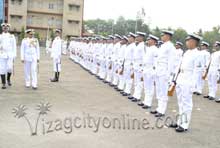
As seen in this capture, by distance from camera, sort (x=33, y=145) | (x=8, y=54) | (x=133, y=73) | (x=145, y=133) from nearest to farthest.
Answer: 1. (x=33, y=145)
2. (x=145, y=133)
3. (x=133, y=73)
4. (x=8, y=54)

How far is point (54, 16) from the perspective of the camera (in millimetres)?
64312

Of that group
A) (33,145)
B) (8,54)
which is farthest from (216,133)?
(8,54)

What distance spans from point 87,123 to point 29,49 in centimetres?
526

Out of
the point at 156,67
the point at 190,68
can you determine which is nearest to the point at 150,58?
the point at 156,67

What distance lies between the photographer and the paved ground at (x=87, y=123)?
6.57 metres

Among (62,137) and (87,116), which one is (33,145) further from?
(87,116)

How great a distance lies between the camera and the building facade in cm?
6297

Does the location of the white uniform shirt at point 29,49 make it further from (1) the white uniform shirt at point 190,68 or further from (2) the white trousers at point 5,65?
(1) the white uniform shirt at point 190,68

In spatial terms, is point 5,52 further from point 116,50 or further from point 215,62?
point 215,62

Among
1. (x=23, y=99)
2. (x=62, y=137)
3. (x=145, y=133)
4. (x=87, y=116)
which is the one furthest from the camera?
(x=23, y=99)

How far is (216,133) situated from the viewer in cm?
781

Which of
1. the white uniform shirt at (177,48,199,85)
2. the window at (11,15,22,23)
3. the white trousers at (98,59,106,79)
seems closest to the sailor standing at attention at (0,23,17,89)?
the white trousers at (98,59,106,79)

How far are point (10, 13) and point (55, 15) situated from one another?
25.5 ft

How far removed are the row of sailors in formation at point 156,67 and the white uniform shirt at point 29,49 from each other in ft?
9.58
